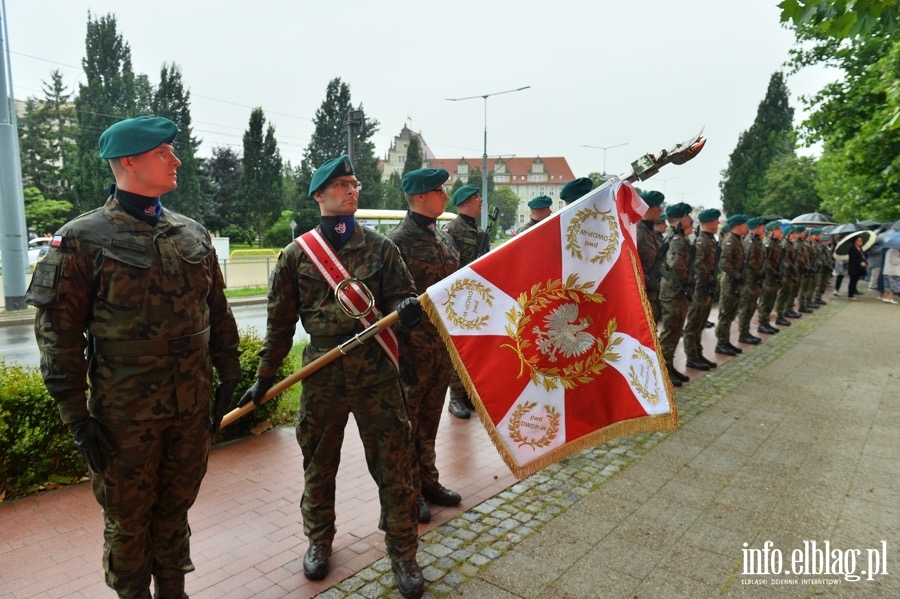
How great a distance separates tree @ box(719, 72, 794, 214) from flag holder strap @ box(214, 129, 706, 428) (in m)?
58.5

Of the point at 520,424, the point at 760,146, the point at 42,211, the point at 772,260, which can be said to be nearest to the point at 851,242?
the point at 772,260

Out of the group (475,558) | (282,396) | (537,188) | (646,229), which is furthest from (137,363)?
(537,188)

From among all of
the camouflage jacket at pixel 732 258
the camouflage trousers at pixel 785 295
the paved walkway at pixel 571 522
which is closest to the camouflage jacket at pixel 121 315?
the paved walkway at pixel 571 522

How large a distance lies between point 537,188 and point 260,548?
4335 inches

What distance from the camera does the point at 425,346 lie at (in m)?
4.03

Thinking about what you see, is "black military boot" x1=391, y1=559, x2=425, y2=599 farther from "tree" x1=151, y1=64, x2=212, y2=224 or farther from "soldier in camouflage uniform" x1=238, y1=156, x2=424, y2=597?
"tree" x1=151, y1=64, x2=212, y2=224

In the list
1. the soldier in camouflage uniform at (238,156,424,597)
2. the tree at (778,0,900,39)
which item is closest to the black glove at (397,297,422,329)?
the soldier in camouflage uniform at (238,156,424,597)

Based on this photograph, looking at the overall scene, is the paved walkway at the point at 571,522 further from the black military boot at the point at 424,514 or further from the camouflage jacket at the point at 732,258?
the camouflage jacket at the point at 732,258

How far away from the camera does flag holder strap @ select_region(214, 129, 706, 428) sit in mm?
2975

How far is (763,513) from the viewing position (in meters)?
4.08

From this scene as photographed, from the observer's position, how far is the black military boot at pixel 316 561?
3.19m

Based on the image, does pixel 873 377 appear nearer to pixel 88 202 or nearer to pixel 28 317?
pixel 28 317

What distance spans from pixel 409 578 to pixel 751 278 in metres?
9.56

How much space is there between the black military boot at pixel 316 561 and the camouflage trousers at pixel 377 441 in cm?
29
